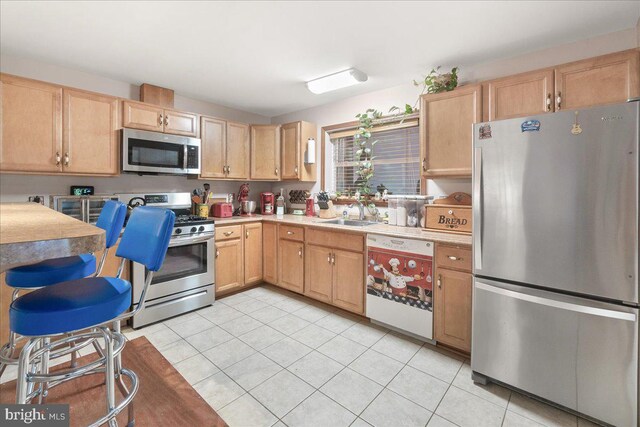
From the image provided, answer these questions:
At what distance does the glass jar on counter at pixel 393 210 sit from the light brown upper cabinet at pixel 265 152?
1.68m

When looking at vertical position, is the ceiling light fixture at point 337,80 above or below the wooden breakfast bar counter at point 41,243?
above

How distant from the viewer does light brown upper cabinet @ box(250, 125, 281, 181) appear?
13.2 ft

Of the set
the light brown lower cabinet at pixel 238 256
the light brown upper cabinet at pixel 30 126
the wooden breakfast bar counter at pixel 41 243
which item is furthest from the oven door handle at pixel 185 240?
the wooden breakfast bar counter at pixel 41 243

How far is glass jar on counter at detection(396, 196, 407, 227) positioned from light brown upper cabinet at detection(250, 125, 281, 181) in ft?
5.83

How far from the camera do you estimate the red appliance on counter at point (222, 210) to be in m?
3.73

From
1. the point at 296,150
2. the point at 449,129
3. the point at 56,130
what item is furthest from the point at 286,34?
the point at 56,130

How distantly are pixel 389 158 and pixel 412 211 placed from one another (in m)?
0.74

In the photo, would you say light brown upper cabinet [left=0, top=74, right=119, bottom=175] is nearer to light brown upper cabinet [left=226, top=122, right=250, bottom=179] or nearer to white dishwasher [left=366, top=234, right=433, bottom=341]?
light brown upper cabinet [left=226, top=122, right=250, bottom=179]

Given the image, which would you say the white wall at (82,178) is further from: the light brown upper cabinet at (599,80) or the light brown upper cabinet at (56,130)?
the light brown upper cabinet at (599,80)

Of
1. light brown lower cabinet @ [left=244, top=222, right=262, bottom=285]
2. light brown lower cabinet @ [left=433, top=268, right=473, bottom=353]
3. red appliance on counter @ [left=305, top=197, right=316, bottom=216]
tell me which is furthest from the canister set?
light brown lower cabinet @ [left=244, top=222, right=262, bottom=285]

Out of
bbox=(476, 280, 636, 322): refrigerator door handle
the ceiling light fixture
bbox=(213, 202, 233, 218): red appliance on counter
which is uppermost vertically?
the ceiling light fixture

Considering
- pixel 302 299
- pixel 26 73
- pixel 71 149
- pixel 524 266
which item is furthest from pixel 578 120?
pixel 26 73

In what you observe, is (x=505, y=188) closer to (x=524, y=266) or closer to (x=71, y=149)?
(x=524, y=266)

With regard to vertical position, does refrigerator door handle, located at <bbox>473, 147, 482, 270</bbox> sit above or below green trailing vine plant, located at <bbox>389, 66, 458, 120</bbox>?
below
